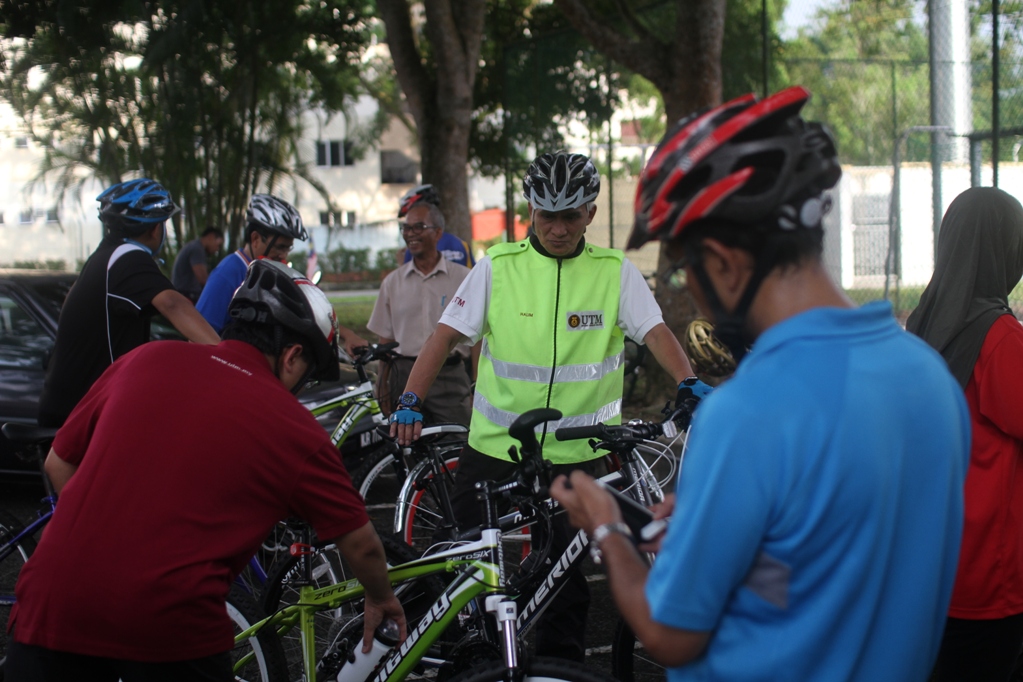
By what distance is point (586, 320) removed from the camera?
3.89m

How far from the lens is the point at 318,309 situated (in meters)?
2.54

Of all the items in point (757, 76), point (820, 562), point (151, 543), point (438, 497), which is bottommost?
point (438, 497)

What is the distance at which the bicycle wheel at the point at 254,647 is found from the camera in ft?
11.4

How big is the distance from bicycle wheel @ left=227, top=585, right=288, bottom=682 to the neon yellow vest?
1038 mm

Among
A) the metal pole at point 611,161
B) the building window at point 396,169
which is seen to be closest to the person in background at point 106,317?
the metal pole at point 611,161

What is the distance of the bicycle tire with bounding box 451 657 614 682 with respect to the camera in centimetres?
271

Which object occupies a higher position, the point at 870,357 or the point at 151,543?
the point at 870,357

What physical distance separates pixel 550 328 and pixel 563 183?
552 mm

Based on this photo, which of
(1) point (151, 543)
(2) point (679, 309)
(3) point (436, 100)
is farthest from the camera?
(3) point (436, 100)

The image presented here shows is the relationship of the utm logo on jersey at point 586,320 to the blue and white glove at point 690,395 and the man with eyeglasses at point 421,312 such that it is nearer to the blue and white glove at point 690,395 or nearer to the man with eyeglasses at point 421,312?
the blue and white glove at point 690,395

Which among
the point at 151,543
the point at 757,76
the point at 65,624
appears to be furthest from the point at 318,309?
the point at 757,76

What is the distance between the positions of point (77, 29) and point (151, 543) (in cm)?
1199

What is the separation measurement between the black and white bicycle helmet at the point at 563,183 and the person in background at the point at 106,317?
1.62m

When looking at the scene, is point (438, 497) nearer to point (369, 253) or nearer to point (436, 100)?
point (436, 100)
